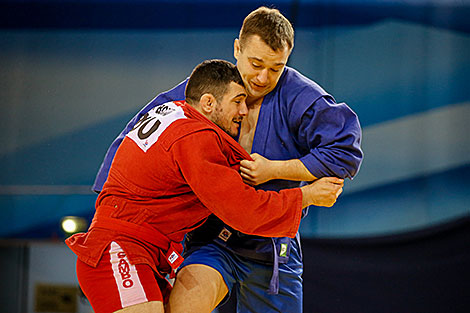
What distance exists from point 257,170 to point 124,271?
0.61 meters

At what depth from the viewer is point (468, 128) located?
13.3 ft

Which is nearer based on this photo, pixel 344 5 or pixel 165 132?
pixel 165 132

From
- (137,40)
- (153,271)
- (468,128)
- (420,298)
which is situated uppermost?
(137,40)

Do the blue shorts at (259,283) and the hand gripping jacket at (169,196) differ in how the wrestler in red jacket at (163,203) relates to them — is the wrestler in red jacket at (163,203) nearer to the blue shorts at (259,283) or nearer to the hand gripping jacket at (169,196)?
the hand gripping jacket at (169,196)

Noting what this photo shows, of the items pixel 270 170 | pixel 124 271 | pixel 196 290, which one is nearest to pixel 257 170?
pixel 270 170

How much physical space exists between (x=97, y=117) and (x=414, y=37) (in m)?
2.43

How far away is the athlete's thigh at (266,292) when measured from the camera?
89.0 inches

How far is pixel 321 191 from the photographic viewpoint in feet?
6.89

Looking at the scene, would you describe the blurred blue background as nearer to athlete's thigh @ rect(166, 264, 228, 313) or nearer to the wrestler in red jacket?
athlete's thigh @ rect(166, 264, 228, 313)

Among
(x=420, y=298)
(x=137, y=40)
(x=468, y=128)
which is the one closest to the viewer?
(x=420, y=298)

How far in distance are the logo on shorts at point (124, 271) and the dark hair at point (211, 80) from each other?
606mm

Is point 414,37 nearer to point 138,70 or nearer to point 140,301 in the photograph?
point 138,70

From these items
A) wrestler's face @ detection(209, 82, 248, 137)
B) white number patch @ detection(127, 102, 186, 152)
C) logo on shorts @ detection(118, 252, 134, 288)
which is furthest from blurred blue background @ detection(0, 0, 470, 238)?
logo on shorts @ detection(118, 252, 134, 288)

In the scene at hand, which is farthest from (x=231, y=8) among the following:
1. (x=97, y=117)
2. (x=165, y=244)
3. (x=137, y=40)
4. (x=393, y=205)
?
(x=165, y=244)
